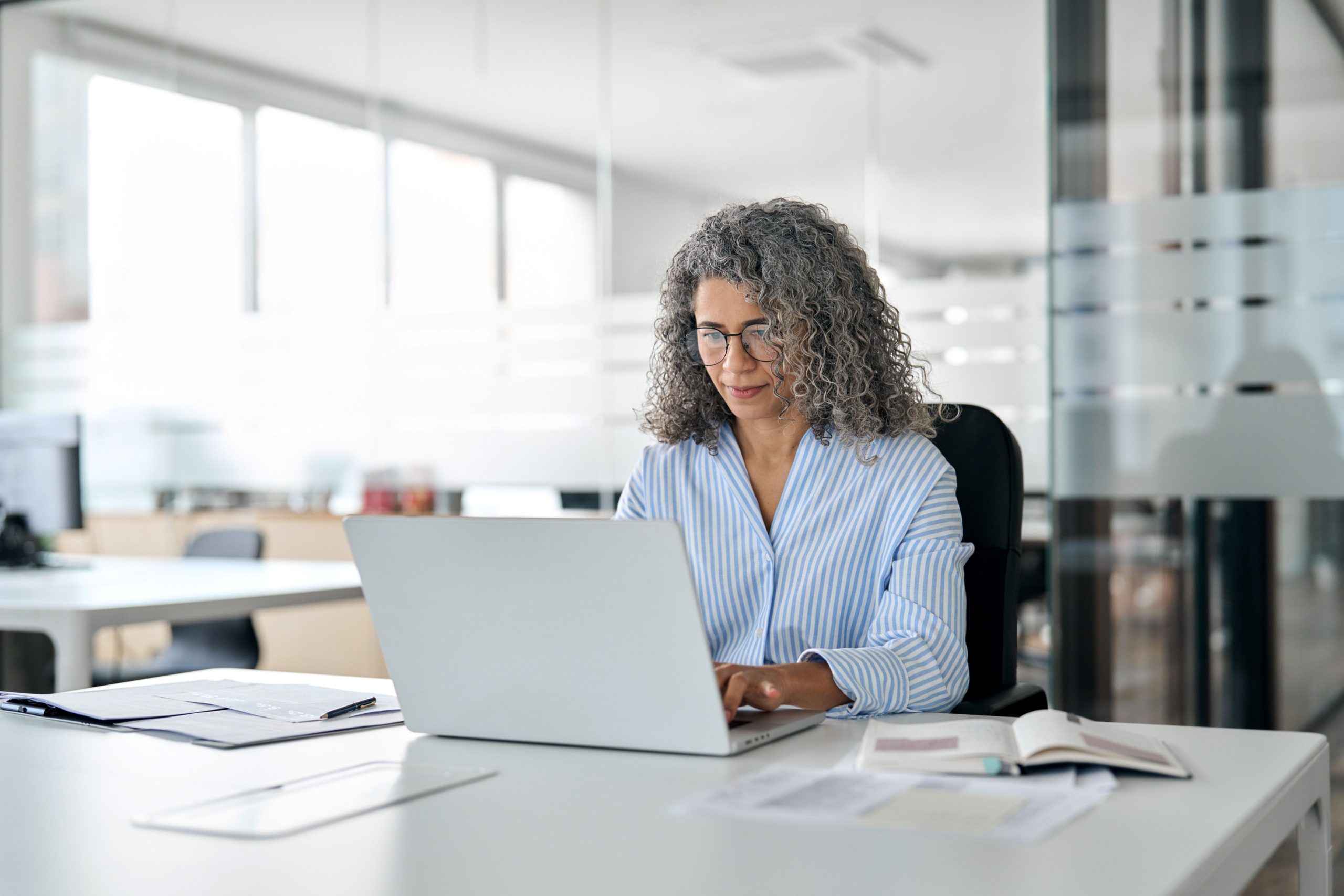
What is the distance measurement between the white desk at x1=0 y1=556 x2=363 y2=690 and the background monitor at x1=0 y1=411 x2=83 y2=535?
168 mm

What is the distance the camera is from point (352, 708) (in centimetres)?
155

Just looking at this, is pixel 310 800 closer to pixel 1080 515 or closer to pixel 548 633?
pixel 548 633

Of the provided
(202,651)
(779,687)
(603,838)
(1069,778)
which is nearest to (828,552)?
(779,687)

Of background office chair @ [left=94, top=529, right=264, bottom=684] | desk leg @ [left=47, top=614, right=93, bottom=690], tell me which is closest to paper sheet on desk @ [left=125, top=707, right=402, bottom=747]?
desk leg @ [left=47, top=614, right=93, bottom=690]

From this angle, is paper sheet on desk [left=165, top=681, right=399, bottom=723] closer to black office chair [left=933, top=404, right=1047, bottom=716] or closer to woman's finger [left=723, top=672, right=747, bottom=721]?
woman's finger [left=723, top=672, right=747, bottom=721]

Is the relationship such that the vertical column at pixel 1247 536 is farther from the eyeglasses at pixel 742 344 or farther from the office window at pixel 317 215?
the office window at pixel 317 215

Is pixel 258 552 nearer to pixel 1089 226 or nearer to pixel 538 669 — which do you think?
pixel 1089 226

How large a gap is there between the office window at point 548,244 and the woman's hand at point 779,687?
10.1 feet

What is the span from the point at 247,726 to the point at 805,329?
3.00ft

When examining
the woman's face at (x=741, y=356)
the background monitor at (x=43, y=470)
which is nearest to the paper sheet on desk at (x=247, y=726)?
the woman's face at (x=741, y=356)

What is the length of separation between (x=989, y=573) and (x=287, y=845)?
4.00 ft

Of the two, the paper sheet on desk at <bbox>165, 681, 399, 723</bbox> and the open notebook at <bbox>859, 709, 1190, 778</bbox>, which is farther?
the paper sheet on desk at <bbox>165, 681, 399, 723</bbox>

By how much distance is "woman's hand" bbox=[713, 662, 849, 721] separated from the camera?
1348mm

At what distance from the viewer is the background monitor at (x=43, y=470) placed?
12.2 feet
